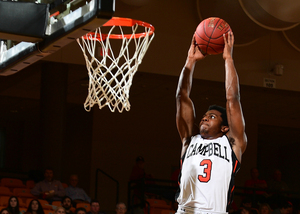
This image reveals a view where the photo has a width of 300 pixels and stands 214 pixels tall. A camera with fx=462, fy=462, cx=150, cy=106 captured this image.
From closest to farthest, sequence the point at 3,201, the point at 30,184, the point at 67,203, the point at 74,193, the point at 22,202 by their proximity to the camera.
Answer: the point at 3,201
the point at 67,203
the point at 22,202
the point at 74,193
the point at 30,184

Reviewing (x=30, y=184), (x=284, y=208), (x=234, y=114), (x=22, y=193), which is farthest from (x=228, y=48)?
(x=30, y=184)

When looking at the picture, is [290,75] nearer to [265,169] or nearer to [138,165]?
[138,165]

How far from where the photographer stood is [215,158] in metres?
3.64

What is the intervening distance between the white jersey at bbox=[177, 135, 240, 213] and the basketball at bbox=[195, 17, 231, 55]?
0.78 m

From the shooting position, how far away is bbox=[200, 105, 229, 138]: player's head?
148 inches

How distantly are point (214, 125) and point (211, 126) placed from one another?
0.09 ft

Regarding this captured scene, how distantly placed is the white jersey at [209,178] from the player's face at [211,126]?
2.1 inches

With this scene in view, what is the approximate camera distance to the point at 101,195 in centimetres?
1421

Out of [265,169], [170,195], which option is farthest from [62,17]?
[265,169]

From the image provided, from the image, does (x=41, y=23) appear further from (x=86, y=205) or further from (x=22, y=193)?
(x=22, y=193)

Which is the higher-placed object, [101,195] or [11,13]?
[11,13]

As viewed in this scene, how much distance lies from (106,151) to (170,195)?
5.76m

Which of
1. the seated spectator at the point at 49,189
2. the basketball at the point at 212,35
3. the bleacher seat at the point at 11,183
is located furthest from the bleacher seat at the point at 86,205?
the basketball at the point at 212,35

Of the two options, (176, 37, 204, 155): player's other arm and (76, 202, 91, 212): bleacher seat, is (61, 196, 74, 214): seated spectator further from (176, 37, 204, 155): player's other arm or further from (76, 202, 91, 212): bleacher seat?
(176, 37, 204, 155): player's other arm
